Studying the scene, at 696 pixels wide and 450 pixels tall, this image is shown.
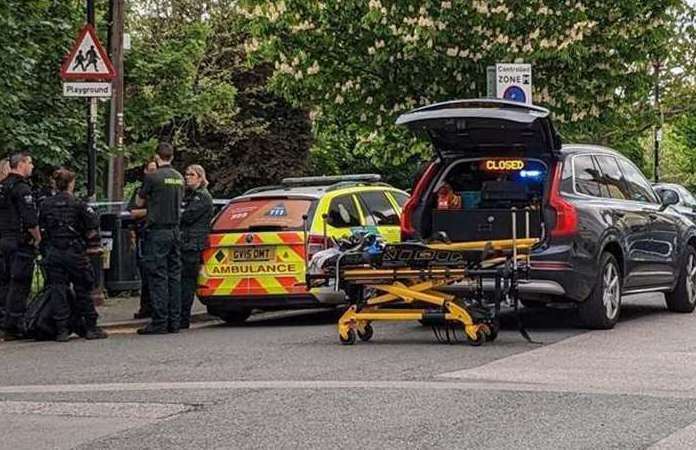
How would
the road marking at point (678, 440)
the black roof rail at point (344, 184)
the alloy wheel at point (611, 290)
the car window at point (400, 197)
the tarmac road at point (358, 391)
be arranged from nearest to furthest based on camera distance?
the road marking at point (678, 440)
the tarmac road at point (358, 391)
the alloy wheel at point (611, 290)
the black roof rail at point (344, 184)
the car window at point (400, 197)

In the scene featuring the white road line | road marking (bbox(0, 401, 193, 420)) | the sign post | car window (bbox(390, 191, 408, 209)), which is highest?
the sign post

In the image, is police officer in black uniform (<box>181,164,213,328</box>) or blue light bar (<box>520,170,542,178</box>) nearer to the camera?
blue light bar (<box>520,170,542,178</box>)

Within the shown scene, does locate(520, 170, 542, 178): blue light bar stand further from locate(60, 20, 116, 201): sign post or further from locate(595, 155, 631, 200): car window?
locate(60, 20, 116, 201): sign post

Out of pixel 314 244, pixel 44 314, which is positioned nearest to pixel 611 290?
pixel 314 244

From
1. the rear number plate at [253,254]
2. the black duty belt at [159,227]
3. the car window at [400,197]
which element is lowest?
the rear number plate at [253,254]

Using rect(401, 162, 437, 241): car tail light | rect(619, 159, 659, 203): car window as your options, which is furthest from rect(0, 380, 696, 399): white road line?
rect(619, 159, 659, 203): car window

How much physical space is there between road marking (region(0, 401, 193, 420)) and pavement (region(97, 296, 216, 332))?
507cm

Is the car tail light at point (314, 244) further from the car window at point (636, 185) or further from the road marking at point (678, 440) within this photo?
the road marking at point (678, 440)

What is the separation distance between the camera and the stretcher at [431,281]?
35.1 feet

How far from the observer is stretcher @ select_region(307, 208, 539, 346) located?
1070cm

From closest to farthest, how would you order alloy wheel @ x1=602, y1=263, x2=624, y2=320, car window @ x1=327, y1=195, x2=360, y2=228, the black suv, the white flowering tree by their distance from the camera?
the black suv → alloy wheel @ x1=602, y1=263, x2=624, y2=320 → car window @ x1=327, y1=195, x2=360, y2=228 → the white flowering tree

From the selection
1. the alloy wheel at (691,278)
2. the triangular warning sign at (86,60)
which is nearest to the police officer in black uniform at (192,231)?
the triangular warning sign at (86,60)

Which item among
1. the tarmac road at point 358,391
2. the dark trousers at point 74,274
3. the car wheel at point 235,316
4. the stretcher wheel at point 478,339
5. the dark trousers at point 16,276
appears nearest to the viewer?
the tarmac road at point 358,391

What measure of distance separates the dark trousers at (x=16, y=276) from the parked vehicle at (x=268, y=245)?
1.92 meters
